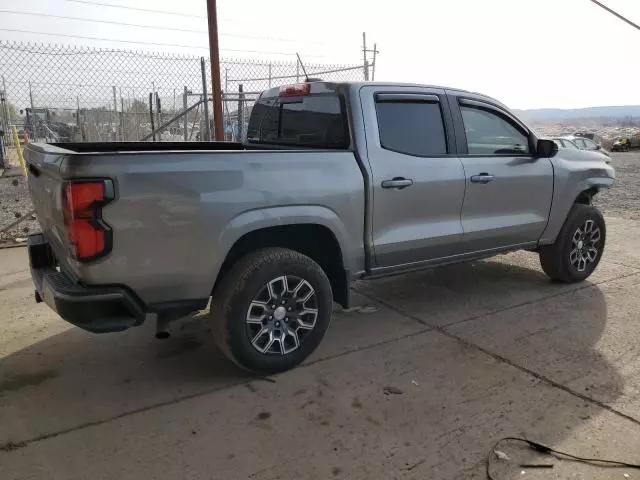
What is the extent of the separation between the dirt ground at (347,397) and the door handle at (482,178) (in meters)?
1.17

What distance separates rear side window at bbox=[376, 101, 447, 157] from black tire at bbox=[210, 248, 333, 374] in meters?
1.16

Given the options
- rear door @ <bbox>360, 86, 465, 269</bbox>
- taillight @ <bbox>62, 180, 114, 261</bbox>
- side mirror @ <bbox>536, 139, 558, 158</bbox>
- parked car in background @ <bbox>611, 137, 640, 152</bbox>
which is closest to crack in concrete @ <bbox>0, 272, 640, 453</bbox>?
rear door @ <bbox>360, 86, 465, 269</bbox>

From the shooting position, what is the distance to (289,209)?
3.56 m

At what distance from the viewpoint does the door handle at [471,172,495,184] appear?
458cm

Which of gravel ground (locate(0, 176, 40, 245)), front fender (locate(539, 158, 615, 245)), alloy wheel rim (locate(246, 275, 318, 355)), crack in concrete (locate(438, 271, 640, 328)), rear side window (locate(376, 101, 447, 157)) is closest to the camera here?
alloy wheel rim (locate(246, 275, 318, 355))

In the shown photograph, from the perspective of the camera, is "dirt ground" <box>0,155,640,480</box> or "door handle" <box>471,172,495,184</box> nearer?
"dirt ground" <box>0,155,640,480</box>

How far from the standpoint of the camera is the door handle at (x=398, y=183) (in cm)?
401

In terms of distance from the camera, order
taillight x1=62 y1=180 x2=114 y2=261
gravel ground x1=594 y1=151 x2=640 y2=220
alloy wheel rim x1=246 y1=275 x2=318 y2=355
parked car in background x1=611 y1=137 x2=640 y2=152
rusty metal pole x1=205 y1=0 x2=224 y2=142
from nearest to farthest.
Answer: taillight x1=62 y1=180 x2=114 y2=261 → alloy wheel rim x1=246 y1=275 x2=318 y2=355 → rusty metal pole x1=205 y1=0 x2=224 y2=142 → gravel ground x1=594 y1=151 x2=640 y2=220 → parked car in background x1=611 y1=137 x2=640 y2=152

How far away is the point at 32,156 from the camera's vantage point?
3742 millimetres

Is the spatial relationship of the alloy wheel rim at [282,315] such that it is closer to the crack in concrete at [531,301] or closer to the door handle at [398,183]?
the door handle at [398,183]

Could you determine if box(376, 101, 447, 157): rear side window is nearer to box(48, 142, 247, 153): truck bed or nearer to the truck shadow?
the truck shadow

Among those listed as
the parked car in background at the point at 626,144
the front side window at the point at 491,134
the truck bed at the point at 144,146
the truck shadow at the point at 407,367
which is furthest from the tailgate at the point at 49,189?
the parked car in background at the point at 626,144

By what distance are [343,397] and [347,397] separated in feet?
0.08

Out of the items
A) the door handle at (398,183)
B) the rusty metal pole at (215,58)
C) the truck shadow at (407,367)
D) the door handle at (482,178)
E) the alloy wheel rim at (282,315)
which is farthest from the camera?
the rusty metal pole at (215,58)
